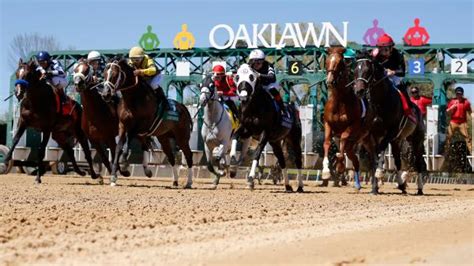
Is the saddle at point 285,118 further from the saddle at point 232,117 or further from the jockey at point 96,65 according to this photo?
the jockey at point 96,65

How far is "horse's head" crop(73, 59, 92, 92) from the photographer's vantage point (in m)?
19.9

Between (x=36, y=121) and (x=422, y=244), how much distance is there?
14.0 m

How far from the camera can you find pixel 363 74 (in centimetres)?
1778

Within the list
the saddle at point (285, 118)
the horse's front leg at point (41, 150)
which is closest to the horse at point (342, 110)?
the saddle at point (285, 118)

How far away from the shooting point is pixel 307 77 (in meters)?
43.6

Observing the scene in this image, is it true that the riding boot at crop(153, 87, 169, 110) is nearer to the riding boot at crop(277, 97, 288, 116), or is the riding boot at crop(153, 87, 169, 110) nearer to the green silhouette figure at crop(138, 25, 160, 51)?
the riding boot at crop(277, 97, 288, 116)

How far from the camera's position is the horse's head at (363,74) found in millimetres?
17688

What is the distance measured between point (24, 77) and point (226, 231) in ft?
39.7

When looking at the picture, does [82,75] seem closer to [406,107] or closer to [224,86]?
[224,86]

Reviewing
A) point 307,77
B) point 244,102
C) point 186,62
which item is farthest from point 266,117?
point 186,62

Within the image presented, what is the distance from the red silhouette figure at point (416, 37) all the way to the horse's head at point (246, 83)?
24638 millimetres

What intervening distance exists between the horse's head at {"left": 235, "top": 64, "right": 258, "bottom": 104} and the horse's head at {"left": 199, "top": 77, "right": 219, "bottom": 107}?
235cm

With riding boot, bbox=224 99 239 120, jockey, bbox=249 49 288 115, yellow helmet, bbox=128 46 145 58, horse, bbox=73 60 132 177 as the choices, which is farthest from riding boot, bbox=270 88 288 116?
horse, bbox=73 60 132 177

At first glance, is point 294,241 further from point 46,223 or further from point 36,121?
point 36,121
